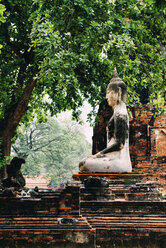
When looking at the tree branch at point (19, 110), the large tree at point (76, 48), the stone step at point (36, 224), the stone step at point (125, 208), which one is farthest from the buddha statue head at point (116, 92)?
the tree branch at point (19, 110)

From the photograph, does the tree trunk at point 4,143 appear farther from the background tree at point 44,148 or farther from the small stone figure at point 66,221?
the background tree at point 44,148

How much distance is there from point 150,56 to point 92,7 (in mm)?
2425

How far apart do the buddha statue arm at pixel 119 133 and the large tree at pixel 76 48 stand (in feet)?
6.91

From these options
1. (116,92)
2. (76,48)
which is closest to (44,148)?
(76,48)

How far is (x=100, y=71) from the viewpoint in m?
10.1

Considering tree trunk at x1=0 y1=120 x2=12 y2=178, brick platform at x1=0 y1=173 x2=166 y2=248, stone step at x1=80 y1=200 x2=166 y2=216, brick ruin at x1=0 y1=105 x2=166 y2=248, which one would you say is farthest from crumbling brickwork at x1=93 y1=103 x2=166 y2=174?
stone step at x1=80 y1=200 x2=166 y2=216

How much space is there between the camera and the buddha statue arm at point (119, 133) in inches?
275

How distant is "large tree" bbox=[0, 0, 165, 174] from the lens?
886 cm

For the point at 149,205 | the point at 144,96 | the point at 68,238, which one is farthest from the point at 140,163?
the point at 68,238

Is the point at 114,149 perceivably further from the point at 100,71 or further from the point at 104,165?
the point at 100,71

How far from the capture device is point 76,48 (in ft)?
31.3

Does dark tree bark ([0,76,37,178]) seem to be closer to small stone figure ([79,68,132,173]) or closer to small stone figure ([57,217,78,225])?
small stone figure ([79,68,132,173])

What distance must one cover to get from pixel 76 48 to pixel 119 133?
11.5 ft

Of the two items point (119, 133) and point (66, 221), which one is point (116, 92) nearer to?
point (119, 133)
